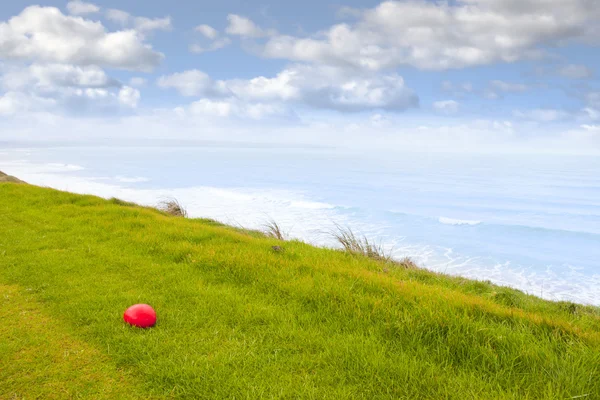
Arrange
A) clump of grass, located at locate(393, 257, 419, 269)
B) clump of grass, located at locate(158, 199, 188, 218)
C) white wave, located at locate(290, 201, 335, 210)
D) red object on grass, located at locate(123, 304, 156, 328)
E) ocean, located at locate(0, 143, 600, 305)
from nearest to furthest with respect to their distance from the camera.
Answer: red object on grass, located at locate(123, 304, 156, 328) < clump of grass, located at locate(393, 257, 419, 269) < clump of grass, located at locate(158, 199, 188, 218) < ocean, located at locate(0, 143, 600, 305) < white wave, located at locate(290, 201, 335, 210)

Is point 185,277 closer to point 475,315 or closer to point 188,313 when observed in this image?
point 188,313

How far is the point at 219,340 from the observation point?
409 centimetres

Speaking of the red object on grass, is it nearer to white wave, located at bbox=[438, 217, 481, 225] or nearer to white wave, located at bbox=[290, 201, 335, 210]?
white wave, located at bbox=[290, 201, 335, 210]

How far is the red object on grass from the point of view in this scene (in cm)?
429

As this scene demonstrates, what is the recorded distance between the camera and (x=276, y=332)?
4238mm

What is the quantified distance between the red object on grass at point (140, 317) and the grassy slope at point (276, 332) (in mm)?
135

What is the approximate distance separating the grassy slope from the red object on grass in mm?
135

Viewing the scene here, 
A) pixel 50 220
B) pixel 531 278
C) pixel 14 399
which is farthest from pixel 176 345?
pixel 531 278

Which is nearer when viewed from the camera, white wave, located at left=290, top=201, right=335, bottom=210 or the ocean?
the ocean

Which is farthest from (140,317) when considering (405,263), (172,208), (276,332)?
(172,208)

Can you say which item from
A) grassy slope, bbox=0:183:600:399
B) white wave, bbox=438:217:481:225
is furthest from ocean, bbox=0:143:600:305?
grassy slope, bbox=0:183:600:399

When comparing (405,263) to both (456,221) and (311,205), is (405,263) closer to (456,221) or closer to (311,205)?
(456,221)

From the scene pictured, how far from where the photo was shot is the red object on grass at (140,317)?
4293 millimetres

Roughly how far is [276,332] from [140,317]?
1.51 m
